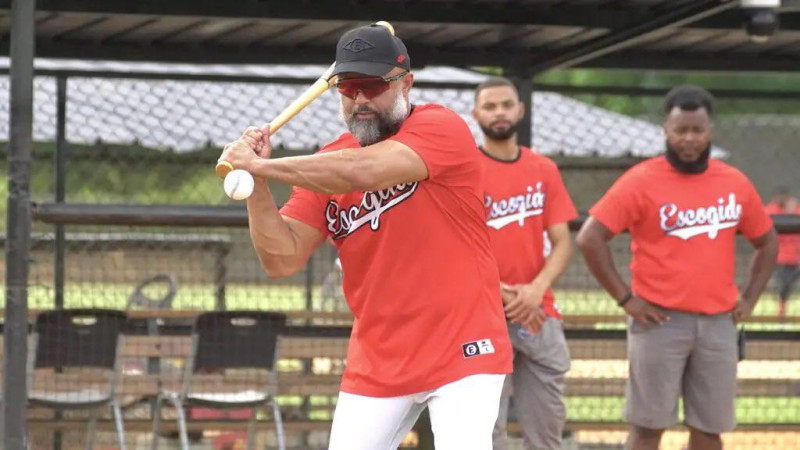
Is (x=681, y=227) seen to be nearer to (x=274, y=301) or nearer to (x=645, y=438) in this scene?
(x=645, y=438)

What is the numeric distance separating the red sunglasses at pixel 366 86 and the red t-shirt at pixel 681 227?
7.49 feet

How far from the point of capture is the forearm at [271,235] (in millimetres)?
3792

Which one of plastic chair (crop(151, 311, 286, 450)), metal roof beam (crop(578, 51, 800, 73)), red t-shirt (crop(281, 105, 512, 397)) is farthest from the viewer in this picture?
metal roof beam (crop(578, 51, 800, 73))

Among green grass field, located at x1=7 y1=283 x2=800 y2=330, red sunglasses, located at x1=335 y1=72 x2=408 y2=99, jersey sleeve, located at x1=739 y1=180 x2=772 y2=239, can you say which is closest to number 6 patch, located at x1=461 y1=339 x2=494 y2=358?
red sunglasses, located at x1=335 y1=72 x2=408 y2=99

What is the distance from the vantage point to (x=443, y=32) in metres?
6.95

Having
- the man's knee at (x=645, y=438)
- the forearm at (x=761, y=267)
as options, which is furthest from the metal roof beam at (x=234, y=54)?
the man's knee at (x=645, y=438)

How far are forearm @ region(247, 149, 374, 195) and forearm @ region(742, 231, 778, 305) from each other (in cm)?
290

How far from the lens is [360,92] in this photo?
384cm

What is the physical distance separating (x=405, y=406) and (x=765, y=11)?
8.43ft

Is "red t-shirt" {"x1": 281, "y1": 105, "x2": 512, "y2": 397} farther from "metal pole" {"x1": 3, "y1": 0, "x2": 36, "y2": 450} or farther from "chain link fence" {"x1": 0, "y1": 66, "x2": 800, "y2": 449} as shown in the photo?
"chain link fence" {"x1": 0, "y1": 66, "x2": 800, "y2": 449}

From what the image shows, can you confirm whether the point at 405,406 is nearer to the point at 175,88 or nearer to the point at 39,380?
the point at 39,380

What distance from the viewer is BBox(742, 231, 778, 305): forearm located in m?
6.07

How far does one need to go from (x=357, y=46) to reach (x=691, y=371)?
2.72 metres

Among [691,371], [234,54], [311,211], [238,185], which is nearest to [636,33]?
[691,371]
